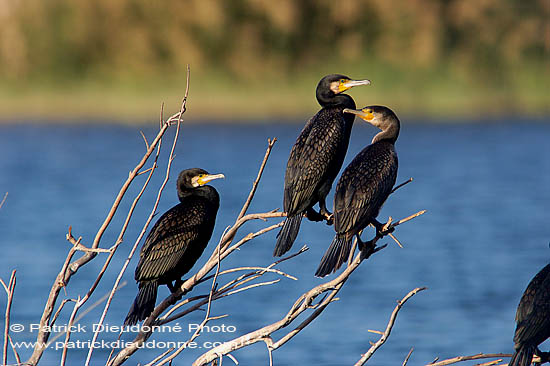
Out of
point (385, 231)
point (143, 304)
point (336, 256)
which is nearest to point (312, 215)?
point (336, 256)

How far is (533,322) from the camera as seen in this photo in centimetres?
455

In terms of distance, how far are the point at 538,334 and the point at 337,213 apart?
3.54ft

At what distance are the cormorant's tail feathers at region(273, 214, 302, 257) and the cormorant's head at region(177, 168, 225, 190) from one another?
1.81 feet

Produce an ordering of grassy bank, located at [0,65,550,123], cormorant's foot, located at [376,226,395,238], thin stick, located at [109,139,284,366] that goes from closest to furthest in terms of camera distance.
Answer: thin stick, located at [109,139,284,366] → cormorant's foot, located at [376,226,395,238] → grassy bank, located at [0,65,550,123]

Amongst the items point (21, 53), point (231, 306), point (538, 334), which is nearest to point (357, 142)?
point (21, 53)

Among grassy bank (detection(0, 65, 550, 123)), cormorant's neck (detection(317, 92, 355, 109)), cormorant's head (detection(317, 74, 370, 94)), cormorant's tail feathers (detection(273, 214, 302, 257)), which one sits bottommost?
cormorant's tail feathers (detection(273, 214, 302, 257))

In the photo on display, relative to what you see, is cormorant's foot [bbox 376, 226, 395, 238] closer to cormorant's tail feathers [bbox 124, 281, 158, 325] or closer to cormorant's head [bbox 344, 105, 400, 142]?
cormorant's head [bbox 344, 105, 400, 142]

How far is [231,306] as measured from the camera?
10.1 meters

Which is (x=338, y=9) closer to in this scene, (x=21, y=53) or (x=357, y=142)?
(x=357, y=142)

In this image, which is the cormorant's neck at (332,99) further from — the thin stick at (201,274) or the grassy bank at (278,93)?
the grassy bank at (278,93)

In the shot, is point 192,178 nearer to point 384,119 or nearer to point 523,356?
point 384,119

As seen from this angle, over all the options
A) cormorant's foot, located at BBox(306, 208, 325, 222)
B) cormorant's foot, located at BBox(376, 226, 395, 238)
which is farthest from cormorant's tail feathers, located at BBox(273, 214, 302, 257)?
cormorant's foot, located at BBox(376, 226, 395, 238)

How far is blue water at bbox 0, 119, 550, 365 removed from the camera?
8953 millimetres

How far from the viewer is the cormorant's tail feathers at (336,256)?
4.21 m
